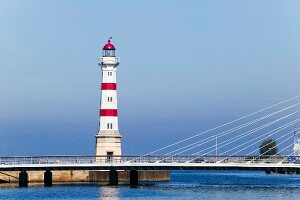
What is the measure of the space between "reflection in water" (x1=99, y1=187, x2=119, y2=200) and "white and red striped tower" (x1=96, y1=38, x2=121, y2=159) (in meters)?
9.59

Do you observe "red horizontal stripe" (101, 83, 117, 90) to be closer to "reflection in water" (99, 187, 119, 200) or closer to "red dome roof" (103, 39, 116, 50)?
"red dome roof" (103, 39, 116, 50)

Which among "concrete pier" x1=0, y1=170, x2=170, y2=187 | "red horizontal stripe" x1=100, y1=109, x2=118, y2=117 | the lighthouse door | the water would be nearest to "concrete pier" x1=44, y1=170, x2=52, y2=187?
the water

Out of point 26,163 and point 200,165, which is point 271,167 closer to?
point 200,165

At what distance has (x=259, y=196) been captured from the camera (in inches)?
2709

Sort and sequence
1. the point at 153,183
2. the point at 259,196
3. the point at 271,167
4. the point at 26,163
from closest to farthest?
1. the point at 259,196
2. the point at 271,167
3. the point at 26,163
4. the point at 153,183

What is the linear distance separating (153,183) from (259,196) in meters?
16.6

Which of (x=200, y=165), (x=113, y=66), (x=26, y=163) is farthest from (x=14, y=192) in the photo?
(x=113, y=66)

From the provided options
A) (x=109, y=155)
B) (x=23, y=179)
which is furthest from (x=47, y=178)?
(x=109, y=155)

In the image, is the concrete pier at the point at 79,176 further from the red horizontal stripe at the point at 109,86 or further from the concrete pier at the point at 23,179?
the red horizontal stripe at the point at 109,86

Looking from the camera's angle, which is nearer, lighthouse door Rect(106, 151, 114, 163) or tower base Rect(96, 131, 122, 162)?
lighthouse door Rect(106, 151, 114, 163)

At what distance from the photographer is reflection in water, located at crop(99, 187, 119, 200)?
2673 inches

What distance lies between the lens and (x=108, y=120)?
3391 inches

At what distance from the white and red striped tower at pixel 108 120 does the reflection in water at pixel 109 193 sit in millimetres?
9592

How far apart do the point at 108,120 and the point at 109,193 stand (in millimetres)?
15481
